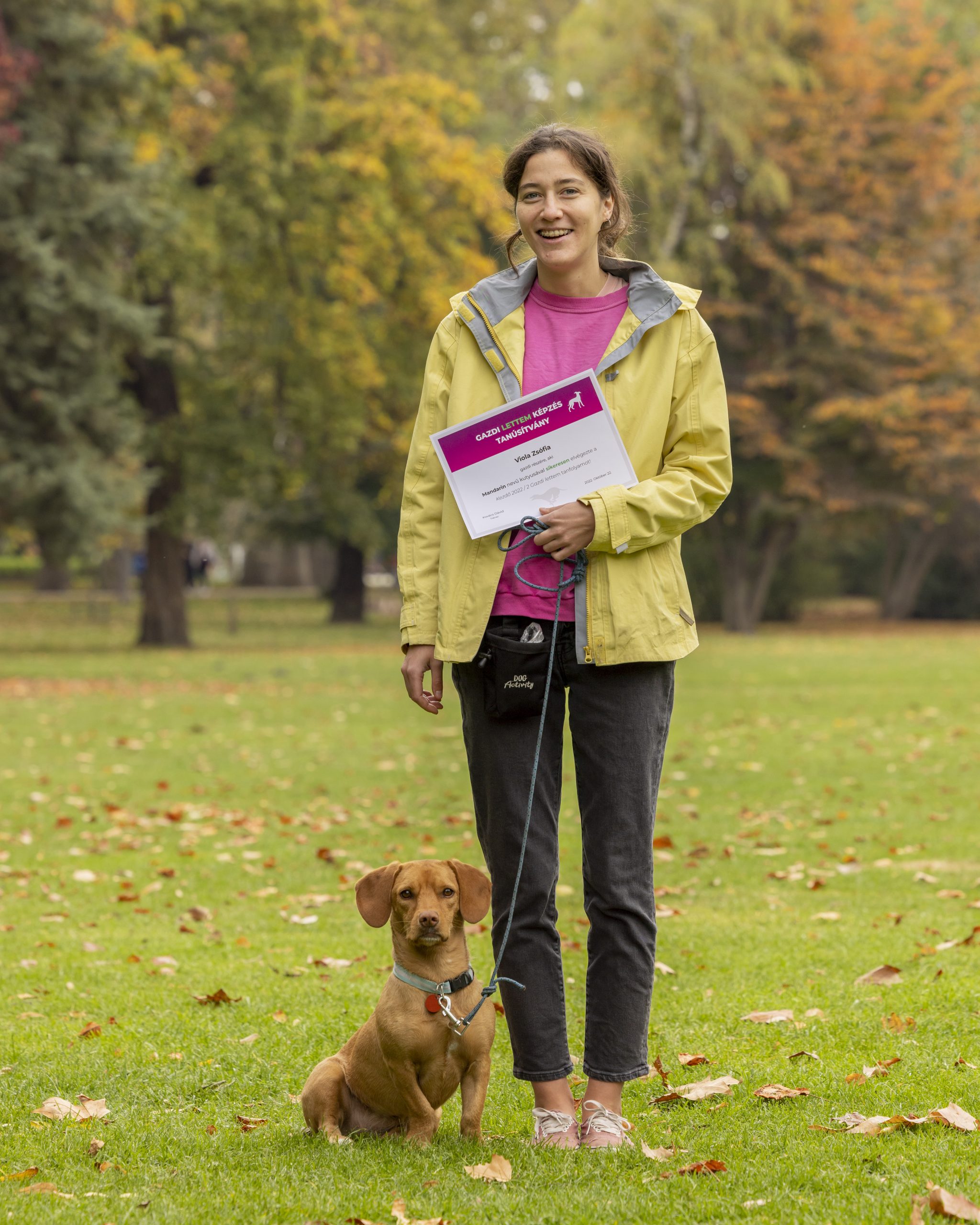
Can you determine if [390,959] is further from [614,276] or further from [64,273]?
[64,273]

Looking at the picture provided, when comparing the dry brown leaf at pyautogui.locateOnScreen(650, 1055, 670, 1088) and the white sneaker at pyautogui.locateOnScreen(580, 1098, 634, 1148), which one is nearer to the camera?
the white sneaker at pyautogui.locateOnScreen(580, 1098, 634, 1148)

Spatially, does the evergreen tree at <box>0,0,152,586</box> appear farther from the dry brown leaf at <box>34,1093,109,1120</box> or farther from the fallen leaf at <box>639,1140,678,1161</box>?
the fallen leaf at <box>639,1140,678,1161</box>

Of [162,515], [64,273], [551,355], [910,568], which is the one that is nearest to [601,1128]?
[551,355]

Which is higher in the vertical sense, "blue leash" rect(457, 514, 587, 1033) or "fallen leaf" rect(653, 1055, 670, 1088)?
"blue leash" rect(457, 514, 587, 1033)

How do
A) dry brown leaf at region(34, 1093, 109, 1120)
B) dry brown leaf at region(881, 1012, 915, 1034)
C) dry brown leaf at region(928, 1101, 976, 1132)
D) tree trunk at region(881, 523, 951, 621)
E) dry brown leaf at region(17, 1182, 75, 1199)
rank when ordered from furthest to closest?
tree trunk at region(881, 523, 951, 621) → dry brown leaf at region(881, 1012, 915, 1034) → dry brown leaf at region(34, 1093, 109, 1120) → dry brown leaf at region(928, 1101, 976, 1132) → dry brown leaf at region(17, 1182, 75, 1199)

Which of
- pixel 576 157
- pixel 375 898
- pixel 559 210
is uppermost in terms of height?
pixel 576 157

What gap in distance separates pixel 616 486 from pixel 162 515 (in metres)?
21.4

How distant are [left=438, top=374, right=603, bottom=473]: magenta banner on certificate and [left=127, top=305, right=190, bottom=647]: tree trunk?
66.8ft

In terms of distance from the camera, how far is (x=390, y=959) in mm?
5480

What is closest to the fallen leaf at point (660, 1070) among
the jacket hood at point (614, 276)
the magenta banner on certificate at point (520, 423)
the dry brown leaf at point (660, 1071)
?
the dry brown leaf at point (660, 1071)

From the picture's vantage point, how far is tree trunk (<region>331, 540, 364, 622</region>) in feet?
113

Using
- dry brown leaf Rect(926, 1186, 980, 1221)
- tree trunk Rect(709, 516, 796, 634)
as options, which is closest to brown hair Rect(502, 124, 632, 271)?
dry brown leaf Rect(926, 1186, 980, 1221)

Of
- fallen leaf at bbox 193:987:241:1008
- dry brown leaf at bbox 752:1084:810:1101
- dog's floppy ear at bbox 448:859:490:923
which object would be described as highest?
dog's floppy ear at bbox 448:859:490:923

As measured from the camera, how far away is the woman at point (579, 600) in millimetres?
3352
